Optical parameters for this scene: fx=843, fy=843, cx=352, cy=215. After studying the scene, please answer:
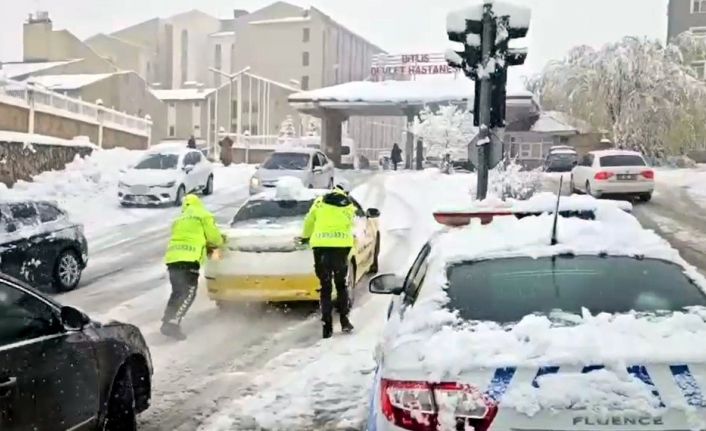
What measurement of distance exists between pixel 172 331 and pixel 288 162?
16208 mm

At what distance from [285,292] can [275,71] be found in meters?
70.1

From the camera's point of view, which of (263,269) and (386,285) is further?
(263,269)

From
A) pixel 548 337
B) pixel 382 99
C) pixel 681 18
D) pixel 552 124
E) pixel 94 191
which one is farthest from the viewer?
pixel 681 18

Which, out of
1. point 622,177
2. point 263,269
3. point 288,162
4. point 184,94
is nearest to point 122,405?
point 263,269

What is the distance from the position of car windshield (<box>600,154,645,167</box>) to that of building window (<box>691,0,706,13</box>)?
3874cm

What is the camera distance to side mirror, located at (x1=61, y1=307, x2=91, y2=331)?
192 inches

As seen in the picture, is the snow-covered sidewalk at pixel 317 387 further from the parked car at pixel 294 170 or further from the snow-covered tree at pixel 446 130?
the snow-covered tree at pixel 446 130

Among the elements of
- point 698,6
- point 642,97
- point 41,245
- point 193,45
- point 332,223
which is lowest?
point 41,245

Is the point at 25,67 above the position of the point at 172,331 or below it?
above

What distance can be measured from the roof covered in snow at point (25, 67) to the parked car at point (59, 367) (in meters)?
63.1

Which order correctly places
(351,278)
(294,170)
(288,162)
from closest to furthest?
1. (351,278)
2. (294,170)
3. (288,162)

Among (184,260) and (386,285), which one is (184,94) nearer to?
(184,260)

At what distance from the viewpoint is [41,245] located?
11.5 m

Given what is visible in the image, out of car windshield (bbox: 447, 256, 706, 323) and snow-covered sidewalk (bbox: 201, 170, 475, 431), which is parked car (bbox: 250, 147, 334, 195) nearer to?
snow-covered sidewalk (bbox: 201, 170, 475, 431)
